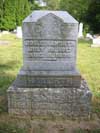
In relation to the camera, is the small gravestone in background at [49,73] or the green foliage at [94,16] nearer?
the small gravestone in background at [49,73]

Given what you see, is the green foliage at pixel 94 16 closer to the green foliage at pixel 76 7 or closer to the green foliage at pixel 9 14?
the green foliage at pixel 76 7

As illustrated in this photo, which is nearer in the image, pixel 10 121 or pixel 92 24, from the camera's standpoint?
pixel 10 121

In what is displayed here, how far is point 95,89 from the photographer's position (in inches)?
234

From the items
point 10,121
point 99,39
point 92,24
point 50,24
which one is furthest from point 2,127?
point 92,24

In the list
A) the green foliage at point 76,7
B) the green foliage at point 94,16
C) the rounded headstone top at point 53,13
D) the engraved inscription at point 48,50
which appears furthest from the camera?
the green foliage at point 76,7

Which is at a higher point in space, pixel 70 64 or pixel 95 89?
pixel 70 64

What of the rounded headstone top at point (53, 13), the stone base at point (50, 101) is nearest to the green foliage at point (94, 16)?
the rounded headstone top at point (53, 13)

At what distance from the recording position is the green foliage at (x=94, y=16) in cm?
2098

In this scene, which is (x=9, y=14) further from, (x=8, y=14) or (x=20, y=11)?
(x=20, y=11)

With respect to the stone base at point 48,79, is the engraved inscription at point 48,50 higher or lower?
higher

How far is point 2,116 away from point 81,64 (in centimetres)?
546

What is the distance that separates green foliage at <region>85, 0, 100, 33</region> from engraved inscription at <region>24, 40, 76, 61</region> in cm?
1697

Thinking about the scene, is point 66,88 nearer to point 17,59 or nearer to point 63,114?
point 63,114

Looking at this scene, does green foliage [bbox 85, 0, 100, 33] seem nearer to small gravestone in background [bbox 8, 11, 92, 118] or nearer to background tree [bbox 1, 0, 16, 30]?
background tree [bbox 1, 0, 16, 30]
